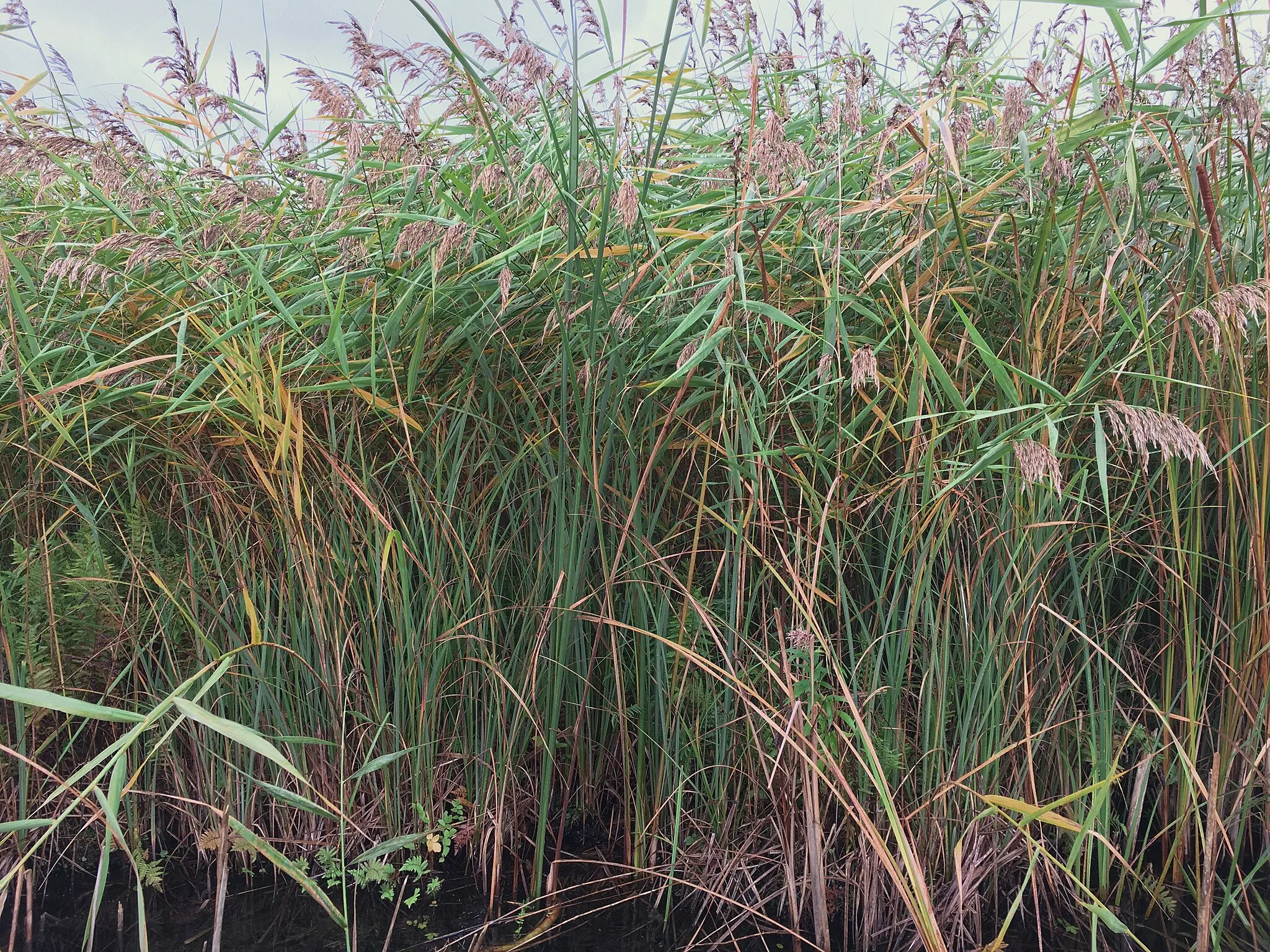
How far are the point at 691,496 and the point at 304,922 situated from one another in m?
1.37

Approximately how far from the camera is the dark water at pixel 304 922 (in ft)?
5.88

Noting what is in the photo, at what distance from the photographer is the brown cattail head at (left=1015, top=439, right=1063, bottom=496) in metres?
1.18

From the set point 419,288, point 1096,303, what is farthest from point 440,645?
point 1096,303

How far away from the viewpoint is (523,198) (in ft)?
6.05

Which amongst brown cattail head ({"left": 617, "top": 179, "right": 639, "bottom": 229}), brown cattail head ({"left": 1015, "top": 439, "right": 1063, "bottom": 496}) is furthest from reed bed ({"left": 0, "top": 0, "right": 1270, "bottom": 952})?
brown cattail head ({"left": 1015, "top": 439, "right": 1063, "bottom": 496})

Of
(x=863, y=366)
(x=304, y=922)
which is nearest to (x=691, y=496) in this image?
(x=863, y=366)

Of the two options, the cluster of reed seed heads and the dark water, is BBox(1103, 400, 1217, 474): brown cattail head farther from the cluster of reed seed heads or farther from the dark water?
→ the dark water

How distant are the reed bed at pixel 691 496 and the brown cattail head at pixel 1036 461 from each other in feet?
0.76

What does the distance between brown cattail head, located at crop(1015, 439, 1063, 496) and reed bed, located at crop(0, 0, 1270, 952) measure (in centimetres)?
23

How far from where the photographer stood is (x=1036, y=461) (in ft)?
3.89

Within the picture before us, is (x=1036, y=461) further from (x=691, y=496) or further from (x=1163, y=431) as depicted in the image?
(x=691, y=496)

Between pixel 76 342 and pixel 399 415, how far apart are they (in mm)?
933

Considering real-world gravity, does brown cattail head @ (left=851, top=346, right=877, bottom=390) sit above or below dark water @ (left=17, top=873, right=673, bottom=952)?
above

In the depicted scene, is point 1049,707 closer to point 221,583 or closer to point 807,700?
point 807,700
